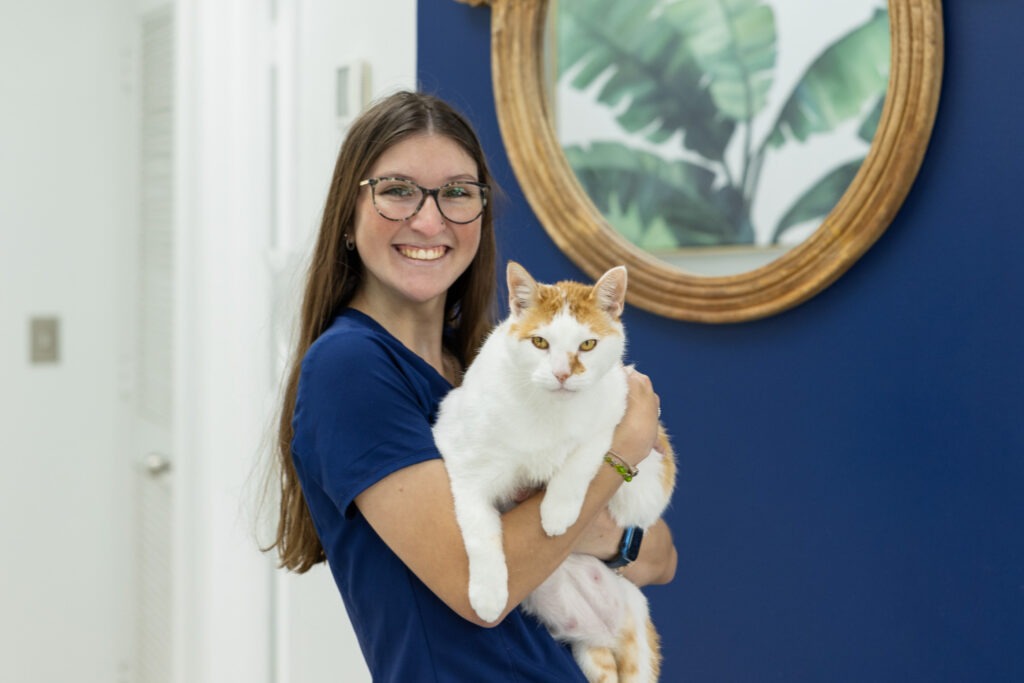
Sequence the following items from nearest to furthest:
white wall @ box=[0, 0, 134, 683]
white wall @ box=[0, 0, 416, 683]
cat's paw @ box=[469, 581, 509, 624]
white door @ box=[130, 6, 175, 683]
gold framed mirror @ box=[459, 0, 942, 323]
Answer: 1. cat's paw @ box=[469, 581, 509, 624]
2. gold framed mirror @ box=[459, 0, 942, 323]
3. white wall @ box=[0, 0, 416, 683]
4. white door @ box=[130, 6, 175, 683]
5. white wall @ box=[0, 0, 134, 683]

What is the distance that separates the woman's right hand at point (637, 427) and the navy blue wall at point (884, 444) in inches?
15.4

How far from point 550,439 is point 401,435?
161 millimetres

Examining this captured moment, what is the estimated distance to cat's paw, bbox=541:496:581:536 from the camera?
996 millimetres

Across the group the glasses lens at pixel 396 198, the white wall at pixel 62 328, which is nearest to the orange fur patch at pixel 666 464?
the glasses lens at pixel 396 198

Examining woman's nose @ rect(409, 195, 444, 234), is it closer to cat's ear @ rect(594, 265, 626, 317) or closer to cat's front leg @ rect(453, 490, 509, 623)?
cat's ear @ rect(594, 265, 626, 317)

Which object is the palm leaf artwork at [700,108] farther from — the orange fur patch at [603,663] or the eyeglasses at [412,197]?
the orange fur patch at [603,663]

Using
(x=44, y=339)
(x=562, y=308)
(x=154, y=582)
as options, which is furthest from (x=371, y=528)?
(x=44, y=339)

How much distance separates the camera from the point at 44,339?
2992 millimetres

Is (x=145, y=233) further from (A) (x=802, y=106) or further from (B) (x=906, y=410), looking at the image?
(B) (x=906, y=410)

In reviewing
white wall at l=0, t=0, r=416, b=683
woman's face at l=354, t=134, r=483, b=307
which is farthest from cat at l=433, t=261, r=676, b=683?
white wall at l=0, t=0, r=416, b=683

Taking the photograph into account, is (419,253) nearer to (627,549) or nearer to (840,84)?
(627,549)

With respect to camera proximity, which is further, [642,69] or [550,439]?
[642,69]

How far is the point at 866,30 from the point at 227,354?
1791 millimetres

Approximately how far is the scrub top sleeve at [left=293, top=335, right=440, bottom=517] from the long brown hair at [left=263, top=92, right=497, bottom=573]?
0.35 ft
